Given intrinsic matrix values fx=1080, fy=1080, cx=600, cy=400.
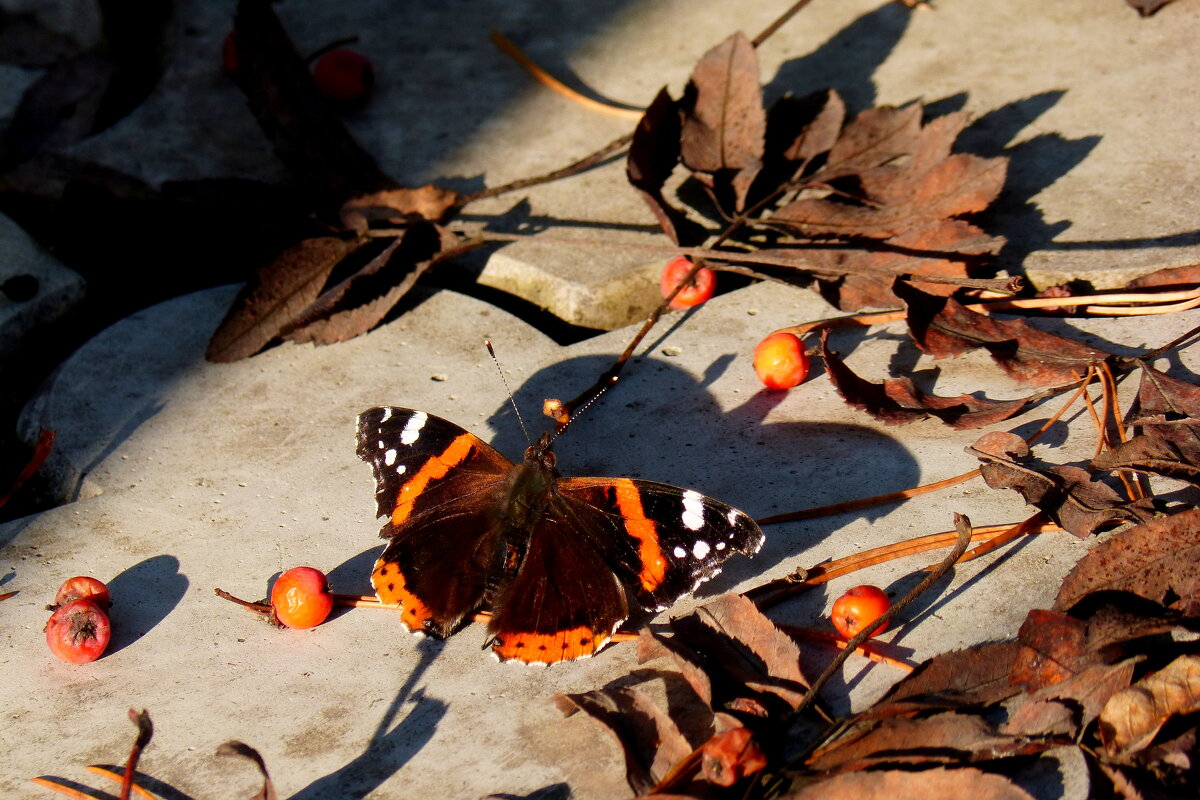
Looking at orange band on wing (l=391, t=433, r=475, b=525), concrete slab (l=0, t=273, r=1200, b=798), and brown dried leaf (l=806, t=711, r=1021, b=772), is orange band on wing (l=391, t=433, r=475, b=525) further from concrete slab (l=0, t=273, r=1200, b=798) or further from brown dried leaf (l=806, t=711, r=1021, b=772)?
brown dried leaf (l=806, t=711, r=1021, b=772)

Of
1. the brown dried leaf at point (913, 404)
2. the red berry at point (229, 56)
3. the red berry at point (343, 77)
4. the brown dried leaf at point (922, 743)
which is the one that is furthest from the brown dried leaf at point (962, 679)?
the red berry at point (229, 56)

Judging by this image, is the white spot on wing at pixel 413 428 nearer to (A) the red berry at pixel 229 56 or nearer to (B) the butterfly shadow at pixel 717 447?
(B) the butterfly shadow at pixel 717 447

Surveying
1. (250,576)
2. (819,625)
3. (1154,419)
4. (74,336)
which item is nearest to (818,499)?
(819,625)

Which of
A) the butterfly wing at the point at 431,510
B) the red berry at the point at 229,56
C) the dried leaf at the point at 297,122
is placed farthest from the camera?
the red berry at the point at 229,56

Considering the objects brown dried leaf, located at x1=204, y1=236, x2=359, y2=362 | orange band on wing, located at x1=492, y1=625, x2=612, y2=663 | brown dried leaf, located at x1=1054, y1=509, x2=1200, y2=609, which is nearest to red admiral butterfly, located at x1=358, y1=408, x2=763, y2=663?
orange band on wing, located at x1=492, y1=625, x2=612, y2=663

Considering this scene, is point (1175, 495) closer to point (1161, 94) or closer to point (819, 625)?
point (819, 625)

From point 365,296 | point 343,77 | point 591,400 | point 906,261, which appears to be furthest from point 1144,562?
point 343,77

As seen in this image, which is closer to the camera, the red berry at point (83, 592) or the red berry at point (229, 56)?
the red berry at point (83, 592)

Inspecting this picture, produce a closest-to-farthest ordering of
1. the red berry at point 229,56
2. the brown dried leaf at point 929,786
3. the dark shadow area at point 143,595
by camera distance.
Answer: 1. the brown dried leaf at point 929,786
2. the dark shadow area at point 143,595
3. the red berry at point 229,56

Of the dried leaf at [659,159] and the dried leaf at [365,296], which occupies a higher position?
the dried leaf at [659,159]
